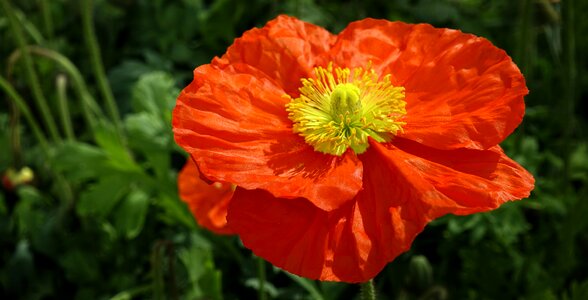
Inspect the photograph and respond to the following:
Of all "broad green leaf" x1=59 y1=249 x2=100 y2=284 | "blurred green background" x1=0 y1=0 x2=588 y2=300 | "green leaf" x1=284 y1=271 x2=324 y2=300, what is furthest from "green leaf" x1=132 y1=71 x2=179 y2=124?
"green leaf" x1=284 y1=271 x2=324 y2=300

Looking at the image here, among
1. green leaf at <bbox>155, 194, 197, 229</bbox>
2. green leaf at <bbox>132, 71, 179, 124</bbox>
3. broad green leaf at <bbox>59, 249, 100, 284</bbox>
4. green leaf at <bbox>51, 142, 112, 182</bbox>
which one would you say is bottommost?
broad green leaf at <bbox>59, 249, 100, 284</bbox>

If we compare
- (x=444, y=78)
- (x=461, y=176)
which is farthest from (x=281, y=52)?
(x=461, y=176)

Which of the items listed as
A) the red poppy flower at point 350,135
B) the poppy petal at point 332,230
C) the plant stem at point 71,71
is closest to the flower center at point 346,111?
the red poppy flower at point 350,135

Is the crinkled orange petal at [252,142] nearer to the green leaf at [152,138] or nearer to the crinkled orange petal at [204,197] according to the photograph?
the crinkled orange petal at [204,197]

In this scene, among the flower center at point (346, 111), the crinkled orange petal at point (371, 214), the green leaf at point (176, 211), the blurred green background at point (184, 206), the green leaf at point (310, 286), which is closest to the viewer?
the crinkled orange petal at point (371, 214)

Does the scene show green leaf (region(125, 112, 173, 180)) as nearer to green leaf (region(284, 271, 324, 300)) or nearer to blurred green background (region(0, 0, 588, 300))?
blurred green background (region(0, 0, 588, 300))
